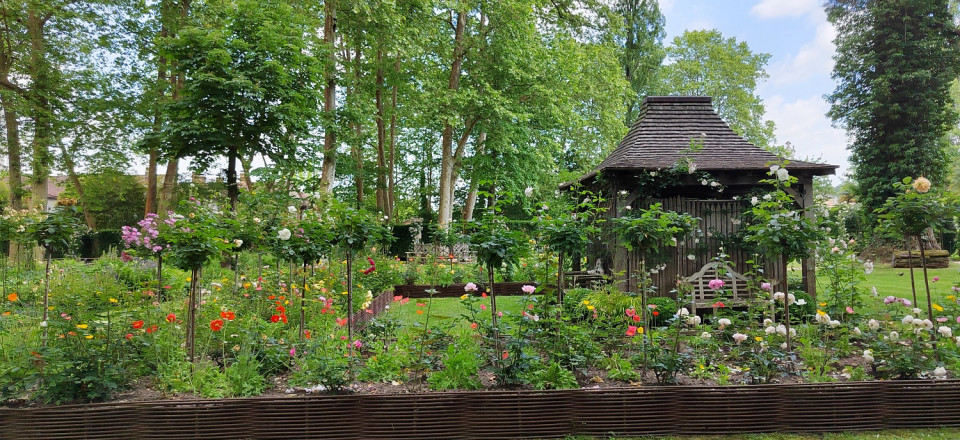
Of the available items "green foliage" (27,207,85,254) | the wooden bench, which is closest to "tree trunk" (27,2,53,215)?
"green foliage" (27,207,85,254)

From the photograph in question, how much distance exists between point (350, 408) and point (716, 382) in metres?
2.63

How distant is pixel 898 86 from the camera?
16938 mm

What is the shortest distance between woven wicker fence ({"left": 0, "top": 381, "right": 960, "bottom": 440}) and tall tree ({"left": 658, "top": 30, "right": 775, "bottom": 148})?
25455mm

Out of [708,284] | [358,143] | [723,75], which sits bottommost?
[708,284]

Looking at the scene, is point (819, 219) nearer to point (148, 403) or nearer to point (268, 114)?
point (148, 403)

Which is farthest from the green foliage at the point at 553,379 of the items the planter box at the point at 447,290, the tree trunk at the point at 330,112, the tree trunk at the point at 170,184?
the tree trunk at the point at 170,184

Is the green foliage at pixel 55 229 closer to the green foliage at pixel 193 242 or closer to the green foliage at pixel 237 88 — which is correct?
the green foliage at pixel 193 242

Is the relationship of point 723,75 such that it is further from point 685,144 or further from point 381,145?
point 685,144

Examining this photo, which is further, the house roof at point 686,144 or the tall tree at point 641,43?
the tall tree at point 641,43

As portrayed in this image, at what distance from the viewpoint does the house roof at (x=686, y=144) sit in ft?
23.2

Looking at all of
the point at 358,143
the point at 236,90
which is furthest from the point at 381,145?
the point at 236,90

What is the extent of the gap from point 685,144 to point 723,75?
73.9ft

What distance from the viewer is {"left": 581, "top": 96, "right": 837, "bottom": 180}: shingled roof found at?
278 inches

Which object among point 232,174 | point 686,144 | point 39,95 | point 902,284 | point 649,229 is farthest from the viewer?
point 39,95
